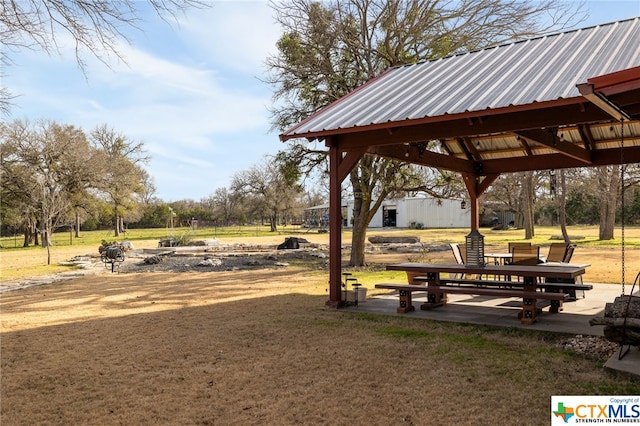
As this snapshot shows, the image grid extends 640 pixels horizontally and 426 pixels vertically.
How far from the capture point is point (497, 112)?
588 centimetres

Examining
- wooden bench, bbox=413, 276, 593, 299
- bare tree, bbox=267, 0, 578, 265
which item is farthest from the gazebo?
bare tree, bbox=267, 0, 578, 265

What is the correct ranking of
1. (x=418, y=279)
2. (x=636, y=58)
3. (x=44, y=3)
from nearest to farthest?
(x=44, y=3)
(x=636, y=58)
(x=418, y=279)

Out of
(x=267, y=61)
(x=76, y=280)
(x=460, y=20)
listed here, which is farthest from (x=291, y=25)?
(x=76, y=280)

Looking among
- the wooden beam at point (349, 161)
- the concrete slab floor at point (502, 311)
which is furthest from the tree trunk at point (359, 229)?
the wooden beam at point (349, 161)

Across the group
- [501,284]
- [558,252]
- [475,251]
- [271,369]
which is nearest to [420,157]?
[475,251]

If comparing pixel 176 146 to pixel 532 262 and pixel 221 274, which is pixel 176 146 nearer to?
pixel 221 274

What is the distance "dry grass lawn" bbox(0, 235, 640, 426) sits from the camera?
146 inches

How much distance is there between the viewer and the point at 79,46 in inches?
183

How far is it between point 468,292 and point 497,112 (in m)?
2.45

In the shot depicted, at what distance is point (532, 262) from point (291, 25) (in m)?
10.2

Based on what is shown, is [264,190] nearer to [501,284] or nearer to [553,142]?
[553,142]

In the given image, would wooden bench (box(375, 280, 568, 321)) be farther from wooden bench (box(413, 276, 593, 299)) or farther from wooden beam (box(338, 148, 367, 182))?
wooden beam (box(338, 148, 367, 182))

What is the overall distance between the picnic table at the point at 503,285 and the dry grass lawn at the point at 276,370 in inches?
20.2

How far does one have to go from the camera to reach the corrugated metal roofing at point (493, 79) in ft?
20.5
